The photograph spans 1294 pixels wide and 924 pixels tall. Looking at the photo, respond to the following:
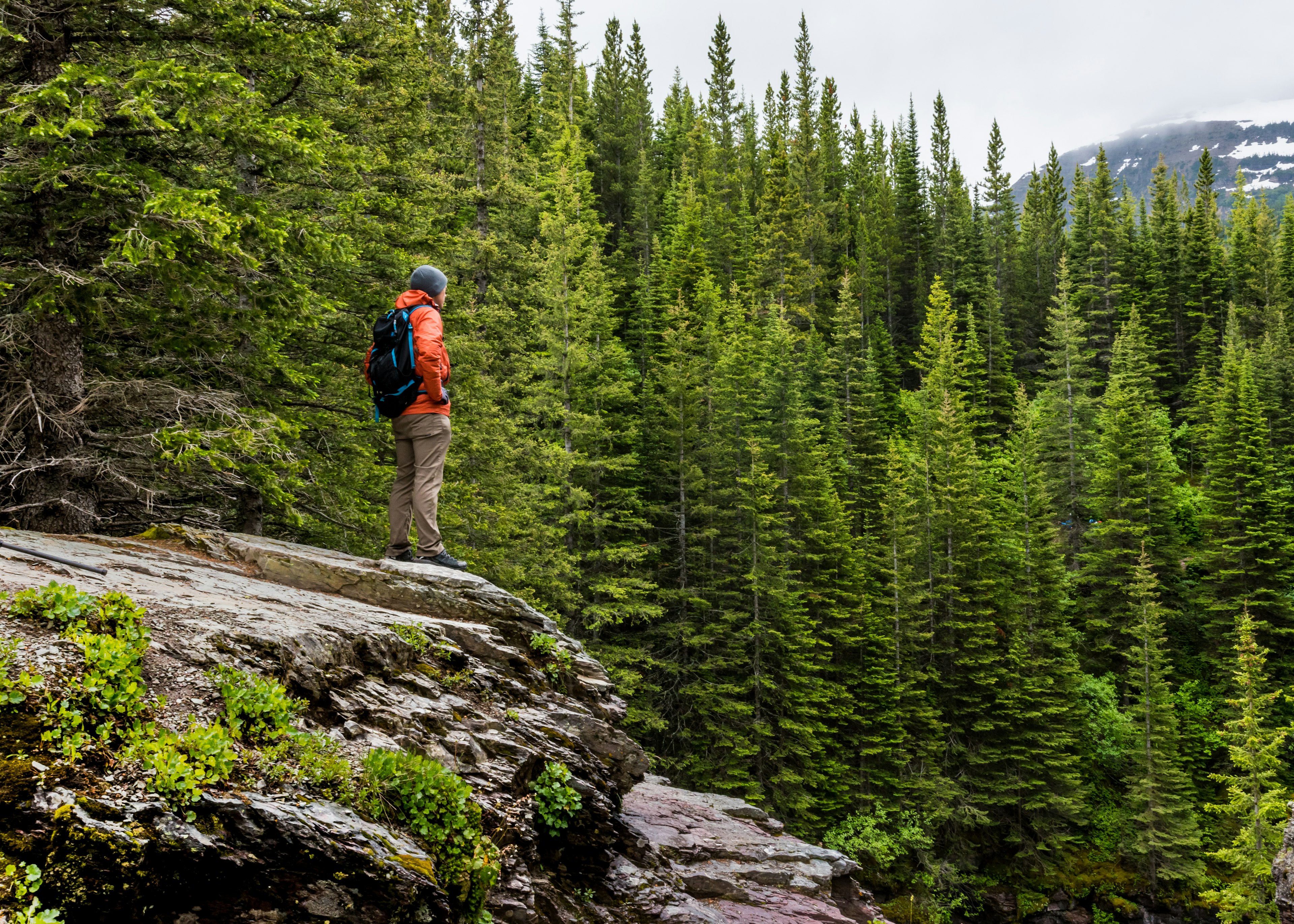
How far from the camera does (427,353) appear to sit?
693cm

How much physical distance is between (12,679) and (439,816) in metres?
2.33

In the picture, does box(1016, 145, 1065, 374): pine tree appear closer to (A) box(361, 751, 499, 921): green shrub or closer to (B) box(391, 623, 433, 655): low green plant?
(B) box(391, 623, 433, 655): low green plant

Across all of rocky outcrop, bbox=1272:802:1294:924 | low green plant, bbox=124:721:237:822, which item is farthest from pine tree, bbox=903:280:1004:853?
low green plant, bbox=124:721:237:822

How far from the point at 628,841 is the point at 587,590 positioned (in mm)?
18296

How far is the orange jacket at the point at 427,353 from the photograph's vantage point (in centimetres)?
692

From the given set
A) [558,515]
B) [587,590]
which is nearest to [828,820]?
[587,590]

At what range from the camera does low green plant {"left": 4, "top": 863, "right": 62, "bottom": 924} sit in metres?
2.82

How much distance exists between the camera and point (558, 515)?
2455 centimetres

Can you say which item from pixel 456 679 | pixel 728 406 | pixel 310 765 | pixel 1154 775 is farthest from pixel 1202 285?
pixel 310 765

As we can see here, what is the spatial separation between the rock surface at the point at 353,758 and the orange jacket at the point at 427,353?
156cm

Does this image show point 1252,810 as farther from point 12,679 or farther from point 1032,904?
point 12,679

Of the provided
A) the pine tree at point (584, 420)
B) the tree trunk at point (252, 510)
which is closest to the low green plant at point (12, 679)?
the tree trunk at point (252, 510)

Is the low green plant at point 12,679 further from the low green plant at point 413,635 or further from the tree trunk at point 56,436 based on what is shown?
the tree trunk at point 56,436

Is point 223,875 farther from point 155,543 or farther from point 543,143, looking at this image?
point 543,143
